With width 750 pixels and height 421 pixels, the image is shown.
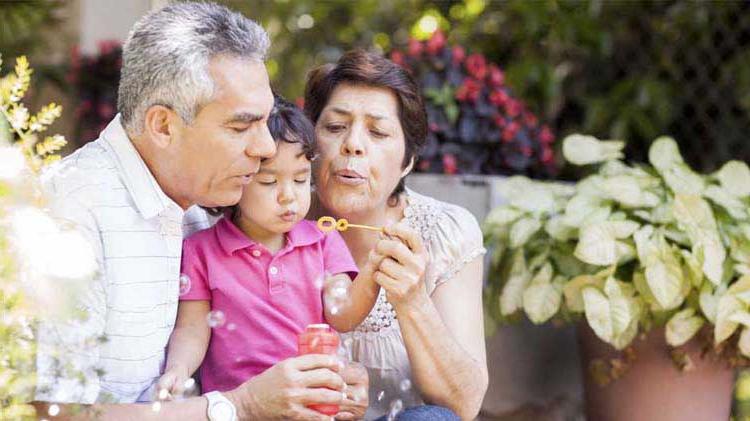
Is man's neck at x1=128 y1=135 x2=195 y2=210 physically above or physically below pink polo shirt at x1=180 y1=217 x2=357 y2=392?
above

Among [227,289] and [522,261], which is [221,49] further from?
[522,261]

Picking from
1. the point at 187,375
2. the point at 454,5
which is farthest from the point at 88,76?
the point at 187,375

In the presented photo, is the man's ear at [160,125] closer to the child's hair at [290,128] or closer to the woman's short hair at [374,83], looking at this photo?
the child's hair at [290,128]

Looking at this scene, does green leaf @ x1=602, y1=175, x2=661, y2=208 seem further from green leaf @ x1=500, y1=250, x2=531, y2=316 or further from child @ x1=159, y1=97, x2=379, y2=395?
child @ x1=159, y1=97, x2=379, y2=395

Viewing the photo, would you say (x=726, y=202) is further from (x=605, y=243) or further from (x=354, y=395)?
(x=354, y=395)

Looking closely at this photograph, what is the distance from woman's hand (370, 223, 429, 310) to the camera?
2277mm

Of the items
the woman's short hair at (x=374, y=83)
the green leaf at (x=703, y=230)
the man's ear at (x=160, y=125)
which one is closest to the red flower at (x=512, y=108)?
the green leaf at (x=703, y=230)

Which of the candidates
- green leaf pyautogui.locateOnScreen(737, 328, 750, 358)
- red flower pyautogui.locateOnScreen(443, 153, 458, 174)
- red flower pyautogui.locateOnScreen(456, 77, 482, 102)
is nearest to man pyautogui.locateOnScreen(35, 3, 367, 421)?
green leaf pyautogui.locateOnScreen(737, 328, 750, 358)

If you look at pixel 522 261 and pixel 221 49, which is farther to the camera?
pixel 522 261

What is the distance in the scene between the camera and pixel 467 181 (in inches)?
151

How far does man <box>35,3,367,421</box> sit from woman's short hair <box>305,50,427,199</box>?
44cm

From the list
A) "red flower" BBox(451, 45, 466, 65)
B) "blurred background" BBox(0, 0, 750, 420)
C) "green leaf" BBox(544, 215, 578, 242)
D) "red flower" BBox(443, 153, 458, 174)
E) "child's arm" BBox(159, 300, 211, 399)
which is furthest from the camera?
"blurred background" BBox(0, 0, 750, 420)

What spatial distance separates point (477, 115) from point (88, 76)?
216 centimetres

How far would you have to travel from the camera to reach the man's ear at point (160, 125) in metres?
2.17
